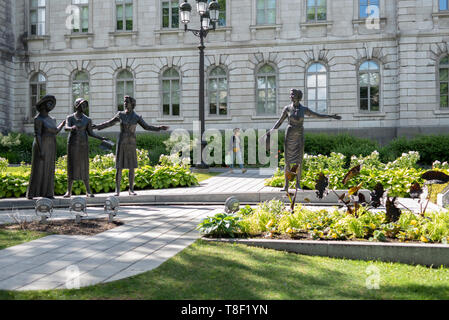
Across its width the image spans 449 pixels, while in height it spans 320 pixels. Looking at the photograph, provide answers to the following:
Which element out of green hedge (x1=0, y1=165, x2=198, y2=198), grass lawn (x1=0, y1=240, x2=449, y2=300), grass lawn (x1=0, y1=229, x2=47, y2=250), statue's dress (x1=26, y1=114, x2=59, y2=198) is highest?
statue's dress (x1=26, y1=114, x2=59, y2=198)

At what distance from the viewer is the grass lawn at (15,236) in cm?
678

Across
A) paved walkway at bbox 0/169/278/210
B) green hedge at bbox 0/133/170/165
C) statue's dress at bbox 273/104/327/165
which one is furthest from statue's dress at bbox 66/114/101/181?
green hedge at bbox 0/133/170/165

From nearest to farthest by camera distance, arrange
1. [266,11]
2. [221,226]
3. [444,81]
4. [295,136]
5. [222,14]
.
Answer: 1. [221,226]
2. [295,136]
3. [444,81]
4. [266,11]
5. [222,14]

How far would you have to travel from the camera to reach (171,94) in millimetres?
28312

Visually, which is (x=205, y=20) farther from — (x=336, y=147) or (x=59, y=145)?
(x=59, y=145)

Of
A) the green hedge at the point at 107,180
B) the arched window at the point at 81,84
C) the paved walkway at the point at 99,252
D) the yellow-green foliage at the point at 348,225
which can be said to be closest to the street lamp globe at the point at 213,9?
the green hedge at the point at 107,180

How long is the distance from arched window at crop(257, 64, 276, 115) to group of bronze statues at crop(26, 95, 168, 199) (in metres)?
16.3

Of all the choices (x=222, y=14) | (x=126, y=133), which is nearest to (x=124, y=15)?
(x=222, y=14)

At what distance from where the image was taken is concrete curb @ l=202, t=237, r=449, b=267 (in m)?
6.02

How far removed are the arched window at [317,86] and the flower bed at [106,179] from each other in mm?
13362

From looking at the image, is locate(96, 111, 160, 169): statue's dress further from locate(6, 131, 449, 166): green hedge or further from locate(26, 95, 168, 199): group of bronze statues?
locate(6, 131, 449, 166): green hedge

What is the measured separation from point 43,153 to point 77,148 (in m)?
1.06
